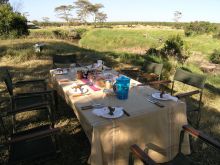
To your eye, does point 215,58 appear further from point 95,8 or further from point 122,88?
point 95,8

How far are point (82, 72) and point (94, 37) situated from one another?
24.4 metres

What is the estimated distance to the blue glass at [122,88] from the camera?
2.42m

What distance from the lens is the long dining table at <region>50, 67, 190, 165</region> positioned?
6.41 feet

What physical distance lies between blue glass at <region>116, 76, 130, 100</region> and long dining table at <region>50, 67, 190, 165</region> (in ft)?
0.20

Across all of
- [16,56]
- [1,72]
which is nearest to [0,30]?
[16,56]

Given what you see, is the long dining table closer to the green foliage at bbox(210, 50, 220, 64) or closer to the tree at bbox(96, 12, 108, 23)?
the green foliage at bbox(210, 50, 220, 64)

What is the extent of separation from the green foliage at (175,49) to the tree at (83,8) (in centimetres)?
4675

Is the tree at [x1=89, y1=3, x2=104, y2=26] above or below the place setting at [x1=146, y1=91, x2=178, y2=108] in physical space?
above

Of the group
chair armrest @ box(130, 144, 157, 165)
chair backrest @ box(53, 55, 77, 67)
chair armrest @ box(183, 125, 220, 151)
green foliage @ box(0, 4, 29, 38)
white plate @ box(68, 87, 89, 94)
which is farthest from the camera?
green foliage @ box(0, 4, 29, 38)

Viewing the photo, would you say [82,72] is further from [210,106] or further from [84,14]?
[84,14]

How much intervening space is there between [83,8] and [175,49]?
156ft

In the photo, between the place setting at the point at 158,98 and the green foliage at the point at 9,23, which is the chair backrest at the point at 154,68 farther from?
the green foliage at the point at 9,23

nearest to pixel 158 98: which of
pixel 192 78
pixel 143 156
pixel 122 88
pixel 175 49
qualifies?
pixel 122 88

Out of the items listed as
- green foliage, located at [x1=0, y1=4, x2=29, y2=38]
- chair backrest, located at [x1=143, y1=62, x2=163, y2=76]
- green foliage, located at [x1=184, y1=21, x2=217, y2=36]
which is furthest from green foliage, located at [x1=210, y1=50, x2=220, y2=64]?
green foliage, located at [x1=184, y1=21, x2=217, y2=36]
